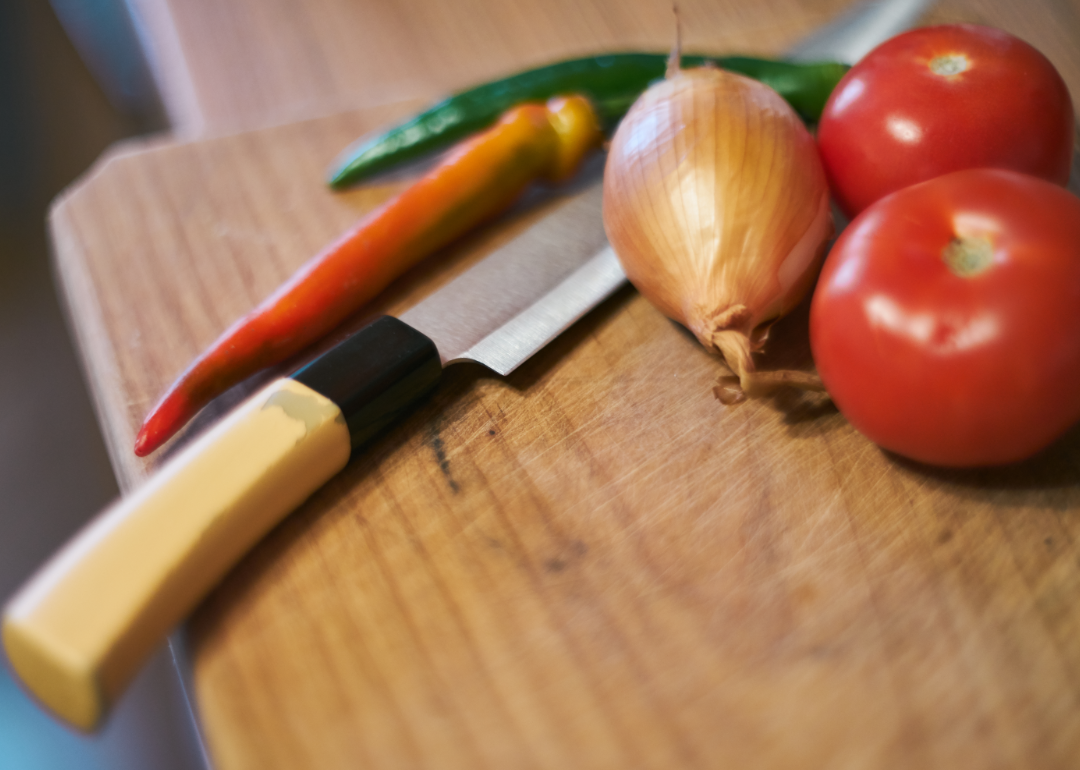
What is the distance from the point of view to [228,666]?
0.56 m

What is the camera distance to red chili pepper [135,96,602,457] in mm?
690

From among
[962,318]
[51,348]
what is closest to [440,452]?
[962,318]

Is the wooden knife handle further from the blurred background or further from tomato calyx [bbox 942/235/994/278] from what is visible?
the blurred background

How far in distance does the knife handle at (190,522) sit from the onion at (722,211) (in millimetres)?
209

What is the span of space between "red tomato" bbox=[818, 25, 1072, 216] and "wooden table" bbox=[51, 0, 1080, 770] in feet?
0.54

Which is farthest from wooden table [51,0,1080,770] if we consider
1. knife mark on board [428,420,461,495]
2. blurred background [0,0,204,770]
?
blurred background [0,0,204,770]

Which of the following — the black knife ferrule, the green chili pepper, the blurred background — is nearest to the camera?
the black knife ferrule

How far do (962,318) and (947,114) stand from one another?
24 cm

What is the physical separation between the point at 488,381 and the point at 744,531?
26cm

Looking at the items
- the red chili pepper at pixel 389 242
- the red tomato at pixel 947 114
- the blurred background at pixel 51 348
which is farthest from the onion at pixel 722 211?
the blurred background at pixel 51 348

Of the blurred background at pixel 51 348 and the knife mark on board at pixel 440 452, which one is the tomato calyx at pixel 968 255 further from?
the blurred background at pixel 51 348

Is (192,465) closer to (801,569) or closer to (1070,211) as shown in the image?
(801,569)

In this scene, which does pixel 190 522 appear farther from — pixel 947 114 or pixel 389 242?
pixel 947 114

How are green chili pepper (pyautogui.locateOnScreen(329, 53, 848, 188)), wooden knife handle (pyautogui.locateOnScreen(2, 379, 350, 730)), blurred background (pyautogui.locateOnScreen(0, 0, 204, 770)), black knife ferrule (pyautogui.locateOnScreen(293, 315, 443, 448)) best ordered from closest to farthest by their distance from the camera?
wooden knife handle (pyautogui.locateOnScreen(2, 379, 350, 730)) → black knife ferrule (pyautogui.locateOnScreen(293, 315, 443, 448)) → green chili pepper (pyautogui.locateOnScreen(329, 53, 848, 188)) → blurred background (pyautogui.locateOnScreen(0, 0, 204, 770))
